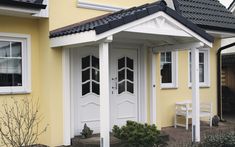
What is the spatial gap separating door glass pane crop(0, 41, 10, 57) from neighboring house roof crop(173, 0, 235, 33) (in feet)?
16.8

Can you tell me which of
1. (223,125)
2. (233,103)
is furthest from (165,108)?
(233,103)

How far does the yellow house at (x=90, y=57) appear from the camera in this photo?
7.11 m

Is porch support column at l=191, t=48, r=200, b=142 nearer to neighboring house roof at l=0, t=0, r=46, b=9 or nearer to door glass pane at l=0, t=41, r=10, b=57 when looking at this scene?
neighboring house roof at l=0, t=0, r=46, b=9

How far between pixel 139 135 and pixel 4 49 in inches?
142

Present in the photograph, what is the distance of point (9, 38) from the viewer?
7.96 metres

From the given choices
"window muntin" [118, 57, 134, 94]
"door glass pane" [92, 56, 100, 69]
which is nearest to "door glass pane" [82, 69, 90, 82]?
"door glass pane" [92, 56, 100, 69]

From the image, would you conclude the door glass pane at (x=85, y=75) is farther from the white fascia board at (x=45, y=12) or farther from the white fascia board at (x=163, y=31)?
the white fascia board at (x=163, y=31)

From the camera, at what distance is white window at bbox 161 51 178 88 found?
11250mm

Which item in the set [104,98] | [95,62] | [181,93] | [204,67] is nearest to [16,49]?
[95,62]

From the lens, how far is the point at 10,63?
8039 mm

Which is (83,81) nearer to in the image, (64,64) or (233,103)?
(64,64)

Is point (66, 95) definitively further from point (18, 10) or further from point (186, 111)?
point (186, 111)

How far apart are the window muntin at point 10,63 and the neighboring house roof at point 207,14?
497cm

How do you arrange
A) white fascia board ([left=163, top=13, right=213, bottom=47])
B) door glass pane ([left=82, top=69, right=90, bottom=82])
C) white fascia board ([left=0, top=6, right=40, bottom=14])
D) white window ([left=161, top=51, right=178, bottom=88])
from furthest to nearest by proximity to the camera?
white window ([left=161, top=51, right=178, bottom=88]) → door glass pane ([left=82, top=69, right=90, bottom=82]) → white fascia board ([left=163, top=13, right=213, bottom=47]) → white fascia board ([left=0, top=6, right=40, bottom=14])
